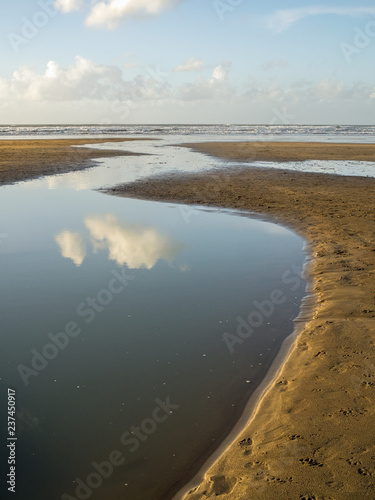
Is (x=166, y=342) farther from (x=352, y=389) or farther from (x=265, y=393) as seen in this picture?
(x=352, y=389)

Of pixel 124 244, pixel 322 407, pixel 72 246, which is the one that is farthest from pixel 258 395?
pixel 72 246

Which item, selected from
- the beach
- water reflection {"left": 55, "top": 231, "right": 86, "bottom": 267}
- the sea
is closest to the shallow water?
water reflection {"left": 55, "top": 231, "right": 86, "bottom": 267}

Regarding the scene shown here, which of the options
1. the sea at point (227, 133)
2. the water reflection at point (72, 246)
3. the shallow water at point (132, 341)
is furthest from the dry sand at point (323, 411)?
the sea at point (227, 133)

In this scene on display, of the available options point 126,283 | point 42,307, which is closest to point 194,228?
point 126,283

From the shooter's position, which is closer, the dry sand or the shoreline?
the dry sand

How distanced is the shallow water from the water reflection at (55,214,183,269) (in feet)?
0.17

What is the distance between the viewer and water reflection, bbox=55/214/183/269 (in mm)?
10617

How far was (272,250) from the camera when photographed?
1173cm

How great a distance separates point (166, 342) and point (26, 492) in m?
3.02

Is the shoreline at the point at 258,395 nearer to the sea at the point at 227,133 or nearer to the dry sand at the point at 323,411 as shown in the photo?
the dry sand at the point at 323,411

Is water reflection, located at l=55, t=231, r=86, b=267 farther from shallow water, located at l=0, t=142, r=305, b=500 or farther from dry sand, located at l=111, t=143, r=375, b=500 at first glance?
dry sand, located at l=111, t=143, r=375, b=500

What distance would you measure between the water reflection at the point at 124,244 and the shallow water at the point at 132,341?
53 mm

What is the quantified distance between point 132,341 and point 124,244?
215 inches

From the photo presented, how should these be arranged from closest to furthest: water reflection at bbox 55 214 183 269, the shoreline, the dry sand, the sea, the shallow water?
the dry sand, the shoreline, the shallow water, water reflection at bbox 55 214 183 269, the sea
